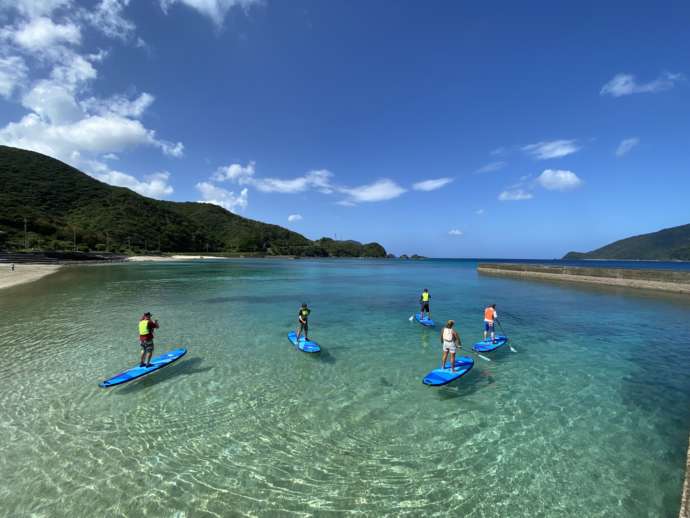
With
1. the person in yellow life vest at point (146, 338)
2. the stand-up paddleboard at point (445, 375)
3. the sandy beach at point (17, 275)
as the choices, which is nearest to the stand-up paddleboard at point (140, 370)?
the person in yellow life vest at point (146, 338)

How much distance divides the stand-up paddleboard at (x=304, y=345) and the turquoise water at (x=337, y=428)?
369mm

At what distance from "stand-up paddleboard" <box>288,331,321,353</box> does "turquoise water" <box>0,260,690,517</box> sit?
37cm

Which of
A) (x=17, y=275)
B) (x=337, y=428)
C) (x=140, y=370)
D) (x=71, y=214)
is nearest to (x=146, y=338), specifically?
(x=140, y=370)

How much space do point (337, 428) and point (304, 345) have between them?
6.76m

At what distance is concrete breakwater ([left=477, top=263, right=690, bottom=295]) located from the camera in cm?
3919

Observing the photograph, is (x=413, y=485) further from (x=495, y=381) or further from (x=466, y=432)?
(x=495, y=381)

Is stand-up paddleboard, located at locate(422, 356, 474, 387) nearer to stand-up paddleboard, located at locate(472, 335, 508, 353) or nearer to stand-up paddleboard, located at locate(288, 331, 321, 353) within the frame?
stand-up paddleboard, located at locate(472, 335, 508, 353)

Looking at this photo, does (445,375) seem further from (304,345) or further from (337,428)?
(304,345)

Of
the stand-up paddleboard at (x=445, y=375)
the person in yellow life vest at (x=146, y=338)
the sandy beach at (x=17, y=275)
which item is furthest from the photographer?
the sandy beach at (x=17, y=275)

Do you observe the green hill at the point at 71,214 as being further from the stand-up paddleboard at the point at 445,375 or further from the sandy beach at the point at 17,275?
the stand-up paddleboard at the point at 445,375

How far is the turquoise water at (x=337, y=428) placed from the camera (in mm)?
5980

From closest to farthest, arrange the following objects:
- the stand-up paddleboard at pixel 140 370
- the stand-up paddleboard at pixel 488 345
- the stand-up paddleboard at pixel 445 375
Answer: the stand-up paddleboard at pixel 140 370 < the stand-up paddleboard at pixel 445 375 < the stand-up paddleboard at pixel 488 345

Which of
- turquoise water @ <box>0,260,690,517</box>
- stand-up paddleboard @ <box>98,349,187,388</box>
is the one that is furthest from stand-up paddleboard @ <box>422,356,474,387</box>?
stand-up paddleboard @ <box>98,349,187,388</box>

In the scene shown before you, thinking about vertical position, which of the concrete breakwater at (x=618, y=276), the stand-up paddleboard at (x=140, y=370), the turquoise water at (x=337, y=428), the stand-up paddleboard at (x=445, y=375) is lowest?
Result: the turquoise water at (x=337, y=428)
